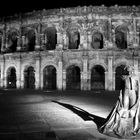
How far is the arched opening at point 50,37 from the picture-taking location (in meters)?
23.4

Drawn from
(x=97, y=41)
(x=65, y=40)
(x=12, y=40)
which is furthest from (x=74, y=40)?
(x=12, y=40)

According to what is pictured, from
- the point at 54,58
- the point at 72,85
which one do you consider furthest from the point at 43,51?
the point at 72,85

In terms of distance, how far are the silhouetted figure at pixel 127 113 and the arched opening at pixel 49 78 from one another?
17873mm

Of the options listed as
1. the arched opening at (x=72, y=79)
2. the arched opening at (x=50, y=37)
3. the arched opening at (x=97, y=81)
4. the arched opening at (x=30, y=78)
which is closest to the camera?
the arched opening at (x=72, y=79)

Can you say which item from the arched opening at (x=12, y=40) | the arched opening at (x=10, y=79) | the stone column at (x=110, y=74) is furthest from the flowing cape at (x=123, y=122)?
the arched opening at (x=12, y=40)

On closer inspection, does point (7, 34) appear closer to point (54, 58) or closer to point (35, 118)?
point (54, 58)

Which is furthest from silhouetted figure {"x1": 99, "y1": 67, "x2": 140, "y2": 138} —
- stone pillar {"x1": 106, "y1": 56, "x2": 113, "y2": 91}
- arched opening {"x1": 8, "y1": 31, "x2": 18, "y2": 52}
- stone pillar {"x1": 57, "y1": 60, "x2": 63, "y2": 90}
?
arched opening {"x1": 8, "y1": 31, "x2": 18, "y2": 52}

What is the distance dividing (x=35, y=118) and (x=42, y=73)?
1472cm

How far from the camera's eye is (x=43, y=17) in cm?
2245

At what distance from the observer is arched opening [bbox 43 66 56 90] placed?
2295 cm

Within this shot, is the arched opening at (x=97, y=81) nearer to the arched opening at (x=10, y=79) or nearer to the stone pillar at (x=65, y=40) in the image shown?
the stone pillar at (x=65, y=40)

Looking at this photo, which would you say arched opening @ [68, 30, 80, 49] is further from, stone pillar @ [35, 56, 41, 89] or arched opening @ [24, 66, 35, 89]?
arched opening @ [24, 66, 35, 89]

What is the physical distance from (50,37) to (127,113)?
2052cm

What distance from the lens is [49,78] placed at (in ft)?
76.9
